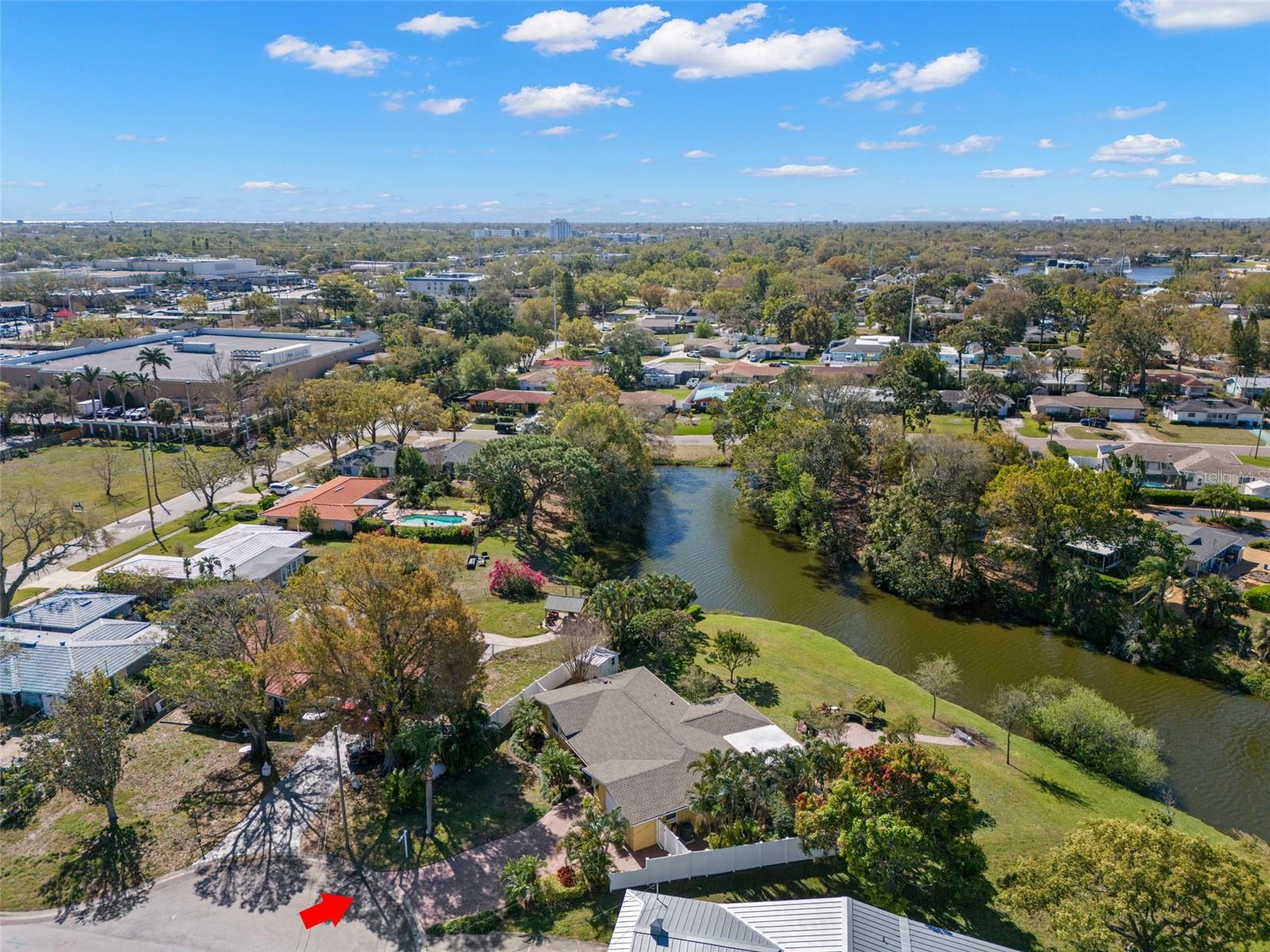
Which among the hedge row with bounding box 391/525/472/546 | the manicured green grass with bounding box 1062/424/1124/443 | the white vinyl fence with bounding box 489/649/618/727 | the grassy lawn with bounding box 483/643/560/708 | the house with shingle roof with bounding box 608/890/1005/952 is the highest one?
the manicured green grass with bounding box 1062/424/1124/443

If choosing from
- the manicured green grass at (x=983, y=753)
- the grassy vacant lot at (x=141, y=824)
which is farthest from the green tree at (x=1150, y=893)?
the grassy vacant lot at (x=141, y=824)

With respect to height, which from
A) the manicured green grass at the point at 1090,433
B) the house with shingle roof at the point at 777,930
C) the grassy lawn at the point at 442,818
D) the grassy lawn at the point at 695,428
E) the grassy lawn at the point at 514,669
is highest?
the manicured green grass at the point at 1090,433

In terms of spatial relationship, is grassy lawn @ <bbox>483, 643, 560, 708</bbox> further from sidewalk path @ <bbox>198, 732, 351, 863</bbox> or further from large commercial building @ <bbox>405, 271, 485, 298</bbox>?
large commercial building @ <bbox>405, 271, 485, 298</bbox>

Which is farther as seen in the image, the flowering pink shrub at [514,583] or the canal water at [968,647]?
the flowering pink shrub at [514,583]

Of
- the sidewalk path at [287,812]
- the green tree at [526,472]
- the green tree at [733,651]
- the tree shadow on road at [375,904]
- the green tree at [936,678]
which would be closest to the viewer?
the tree shadow on road at [375,904]

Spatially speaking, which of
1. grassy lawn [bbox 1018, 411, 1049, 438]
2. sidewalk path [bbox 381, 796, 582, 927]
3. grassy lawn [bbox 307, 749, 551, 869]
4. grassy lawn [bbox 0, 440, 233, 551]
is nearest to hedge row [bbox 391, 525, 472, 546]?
grassy lawn [bbox 0, 440, 233, 551]

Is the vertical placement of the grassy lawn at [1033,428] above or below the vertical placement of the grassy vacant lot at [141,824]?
above

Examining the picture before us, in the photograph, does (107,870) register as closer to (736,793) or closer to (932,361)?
(736,793)

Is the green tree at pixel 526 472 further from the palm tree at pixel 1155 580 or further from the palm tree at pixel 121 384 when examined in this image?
the palm tree at pixel 121 384
